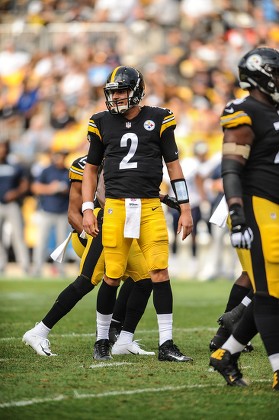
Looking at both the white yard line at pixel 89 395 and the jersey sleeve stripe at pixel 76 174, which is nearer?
the white yard line at pixel 89 395

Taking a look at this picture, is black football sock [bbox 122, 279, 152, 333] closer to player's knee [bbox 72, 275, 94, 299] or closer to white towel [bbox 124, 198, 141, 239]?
player's knee [bbox 72, 275, 94, 299]

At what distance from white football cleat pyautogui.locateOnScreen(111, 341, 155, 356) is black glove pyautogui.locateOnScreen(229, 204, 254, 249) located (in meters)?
2.28

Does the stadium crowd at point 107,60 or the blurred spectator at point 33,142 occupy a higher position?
the stadium crowd at point 107,60

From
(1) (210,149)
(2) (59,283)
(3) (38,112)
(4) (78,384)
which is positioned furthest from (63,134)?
(4) (78,384)

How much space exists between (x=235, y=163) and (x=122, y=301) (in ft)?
8.91

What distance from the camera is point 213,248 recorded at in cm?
1579

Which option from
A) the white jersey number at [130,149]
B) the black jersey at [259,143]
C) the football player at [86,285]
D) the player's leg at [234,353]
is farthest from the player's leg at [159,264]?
the black jersey at [259,143]

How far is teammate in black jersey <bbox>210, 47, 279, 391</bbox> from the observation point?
17.9 feet

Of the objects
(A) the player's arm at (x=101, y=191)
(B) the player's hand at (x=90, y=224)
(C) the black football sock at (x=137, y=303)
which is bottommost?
(C) the black football sock at (x=137, y=303)

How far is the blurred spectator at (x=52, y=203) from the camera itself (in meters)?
16.2

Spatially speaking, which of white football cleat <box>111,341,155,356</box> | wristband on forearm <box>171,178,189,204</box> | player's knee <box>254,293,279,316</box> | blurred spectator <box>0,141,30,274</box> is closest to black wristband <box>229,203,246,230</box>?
player's knee <box>254,293,279,316</box>

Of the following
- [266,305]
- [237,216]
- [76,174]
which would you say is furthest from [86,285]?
[237,216]

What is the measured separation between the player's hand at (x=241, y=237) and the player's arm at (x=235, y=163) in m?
0.05

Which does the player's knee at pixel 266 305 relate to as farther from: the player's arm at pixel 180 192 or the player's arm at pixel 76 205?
the player's arm at pixel 76 205
